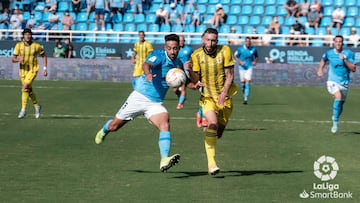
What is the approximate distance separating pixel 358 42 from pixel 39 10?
16.4 m

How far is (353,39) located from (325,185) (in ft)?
91.9

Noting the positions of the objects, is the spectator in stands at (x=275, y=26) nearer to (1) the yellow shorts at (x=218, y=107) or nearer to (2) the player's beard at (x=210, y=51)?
(1) the yellow shorts at (x=218, y=107)

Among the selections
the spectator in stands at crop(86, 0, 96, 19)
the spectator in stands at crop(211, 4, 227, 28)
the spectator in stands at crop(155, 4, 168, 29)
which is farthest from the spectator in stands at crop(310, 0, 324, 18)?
the spectator in stands at crop(86, 0, 96, 19)

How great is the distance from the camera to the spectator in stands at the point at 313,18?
42.0 meters

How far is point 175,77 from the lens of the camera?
1309cm

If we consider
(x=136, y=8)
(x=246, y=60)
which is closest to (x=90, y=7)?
(x=136, y=8)

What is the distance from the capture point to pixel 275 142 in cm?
1777

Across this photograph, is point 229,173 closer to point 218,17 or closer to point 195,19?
point 195,19

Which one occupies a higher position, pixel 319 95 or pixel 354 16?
pixel 354 16

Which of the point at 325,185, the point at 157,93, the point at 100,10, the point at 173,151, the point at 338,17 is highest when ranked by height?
the point at 100,10

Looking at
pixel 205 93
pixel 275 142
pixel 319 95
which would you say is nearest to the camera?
pixel 205 93

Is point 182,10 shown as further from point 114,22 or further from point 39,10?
point 39,10

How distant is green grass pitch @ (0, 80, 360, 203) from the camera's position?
11571mm

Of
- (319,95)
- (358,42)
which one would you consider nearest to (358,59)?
(358,42)
